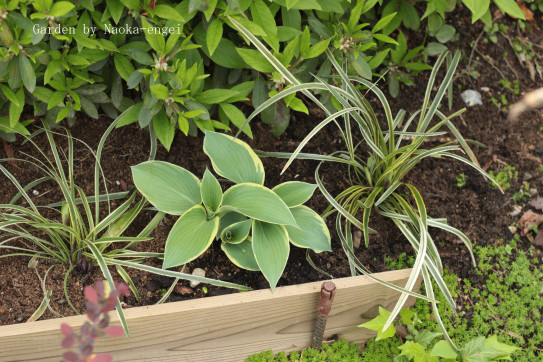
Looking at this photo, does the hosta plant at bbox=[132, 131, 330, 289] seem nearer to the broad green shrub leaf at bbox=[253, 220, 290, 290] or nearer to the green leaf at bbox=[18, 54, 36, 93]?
the broad green shrub leaf at bbox=[253, 220, 290, 290]

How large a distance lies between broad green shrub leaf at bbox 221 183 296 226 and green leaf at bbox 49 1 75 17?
0.68 meters

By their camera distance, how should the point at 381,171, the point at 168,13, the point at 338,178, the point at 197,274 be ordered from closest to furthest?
the point at 168,13
the point at 197,274
the point at 381,171
the point at 338,178

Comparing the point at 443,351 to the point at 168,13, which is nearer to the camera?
the point at 168,13

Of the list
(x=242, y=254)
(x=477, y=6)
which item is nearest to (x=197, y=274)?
(x=242, y=254)

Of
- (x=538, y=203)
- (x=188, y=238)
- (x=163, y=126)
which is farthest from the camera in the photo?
(x=538, y=203)

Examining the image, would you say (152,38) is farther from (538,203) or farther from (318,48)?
(538,203)

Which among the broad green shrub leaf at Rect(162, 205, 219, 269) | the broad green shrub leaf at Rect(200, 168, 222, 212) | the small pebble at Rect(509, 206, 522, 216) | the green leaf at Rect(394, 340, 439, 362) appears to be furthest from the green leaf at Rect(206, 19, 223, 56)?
the small pebble at Rect(509, 206, 522, 216)

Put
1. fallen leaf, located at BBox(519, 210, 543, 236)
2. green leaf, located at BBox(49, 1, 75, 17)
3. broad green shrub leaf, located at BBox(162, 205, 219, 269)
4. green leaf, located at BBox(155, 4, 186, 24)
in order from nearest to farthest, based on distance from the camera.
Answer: green leaf, located at BBox(49, 1, 75, 17) < green leaf, located at BBox(155, 4, 186, 24) < broad green shrub leaf, located at BBox(162, 205, 219, 269) < fallen leaf, located at BBox(519, 210, 543, 236)

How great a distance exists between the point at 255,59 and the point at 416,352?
3.42ft

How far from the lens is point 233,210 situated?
65.7 inches

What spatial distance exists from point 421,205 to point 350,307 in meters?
0.41

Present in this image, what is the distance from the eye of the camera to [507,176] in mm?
2289

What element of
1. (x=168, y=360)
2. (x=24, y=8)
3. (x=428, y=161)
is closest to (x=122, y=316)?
(x=168, y=360)

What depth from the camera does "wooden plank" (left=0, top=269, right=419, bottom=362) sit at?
1.56 metres
